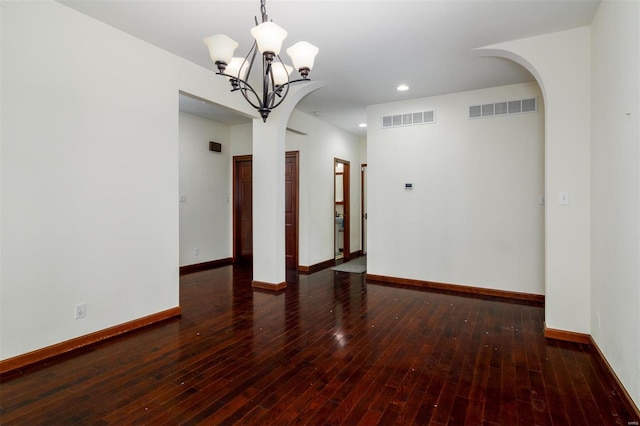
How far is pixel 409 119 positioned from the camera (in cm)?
511

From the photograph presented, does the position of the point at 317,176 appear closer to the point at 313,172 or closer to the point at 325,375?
the point at 313,172

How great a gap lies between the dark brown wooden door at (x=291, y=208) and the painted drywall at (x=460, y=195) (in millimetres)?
1445

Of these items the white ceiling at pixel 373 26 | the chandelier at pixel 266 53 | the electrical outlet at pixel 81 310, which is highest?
the white ceiling at pixel 373 26

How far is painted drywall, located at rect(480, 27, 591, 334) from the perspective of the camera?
9.92 feet

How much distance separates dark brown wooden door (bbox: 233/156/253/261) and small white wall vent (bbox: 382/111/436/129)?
3.02 m

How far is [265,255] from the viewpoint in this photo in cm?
486

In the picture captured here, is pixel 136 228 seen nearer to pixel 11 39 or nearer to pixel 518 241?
pixel 11 39

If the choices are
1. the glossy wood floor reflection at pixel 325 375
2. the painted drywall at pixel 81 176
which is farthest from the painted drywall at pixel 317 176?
the painted drywall at pixel 81 176

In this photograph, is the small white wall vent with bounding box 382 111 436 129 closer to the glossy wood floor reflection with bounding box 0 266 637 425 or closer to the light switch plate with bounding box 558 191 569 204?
the light switch plate with bounding box 558 191 569 204

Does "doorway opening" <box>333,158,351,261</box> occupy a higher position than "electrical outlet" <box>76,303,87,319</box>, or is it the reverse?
"doorway opening" <box>333,158,351,261</box>

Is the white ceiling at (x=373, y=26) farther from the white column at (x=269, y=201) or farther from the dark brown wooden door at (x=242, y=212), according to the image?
the dark brown wooden door at (x=242, y=212)

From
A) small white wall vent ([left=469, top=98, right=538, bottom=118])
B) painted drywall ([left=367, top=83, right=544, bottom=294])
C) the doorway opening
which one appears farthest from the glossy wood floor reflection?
the doorway opening

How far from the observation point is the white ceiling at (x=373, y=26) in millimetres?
2680

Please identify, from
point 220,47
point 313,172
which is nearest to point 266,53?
point 220,47
